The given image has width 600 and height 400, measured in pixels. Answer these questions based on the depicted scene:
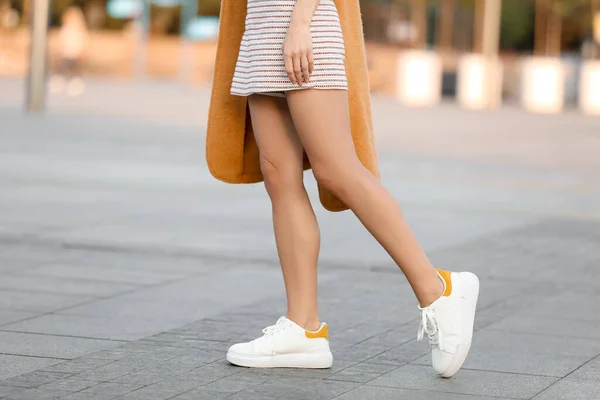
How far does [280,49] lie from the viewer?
13.7 ft

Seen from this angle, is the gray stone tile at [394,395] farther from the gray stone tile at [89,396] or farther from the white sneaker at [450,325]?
the gray stone tile at [89,396]

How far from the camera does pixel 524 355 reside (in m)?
4.65

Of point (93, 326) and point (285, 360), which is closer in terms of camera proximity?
point (285, 360)

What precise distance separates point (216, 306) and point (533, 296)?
4.71ft

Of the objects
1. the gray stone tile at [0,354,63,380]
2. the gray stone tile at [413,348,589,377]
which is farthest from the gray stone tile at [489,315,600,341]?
the gray stone tile at [0,354,63,380]

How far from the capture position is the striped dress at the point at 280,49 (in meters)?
4.15

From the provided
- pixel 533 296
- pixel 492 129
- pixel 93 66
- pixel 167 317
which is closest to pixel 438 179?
pixel 533 296

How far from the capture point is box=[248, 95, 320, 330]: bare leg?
4.32 metres

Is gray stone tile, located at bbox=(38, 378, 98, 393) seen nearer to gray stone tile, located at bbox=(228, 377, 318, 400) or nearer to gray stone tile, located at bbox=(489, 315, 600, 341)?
gray stone tile, located at bbox=(228, 377, 318, 400)

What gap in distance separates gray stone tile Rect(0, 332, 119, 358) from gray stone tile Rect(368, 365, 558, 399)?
101 centimetres

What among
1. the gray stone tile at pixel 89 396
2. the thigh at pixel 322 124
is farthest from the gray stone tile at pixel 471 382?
the gray stone tile at pixel 89 396

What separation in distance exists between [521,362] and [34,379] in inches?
63.5

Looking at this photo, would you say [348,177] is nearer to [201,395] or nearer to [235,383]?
[235,383]

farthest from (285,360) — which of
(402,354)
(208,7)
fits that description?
(208,7)
